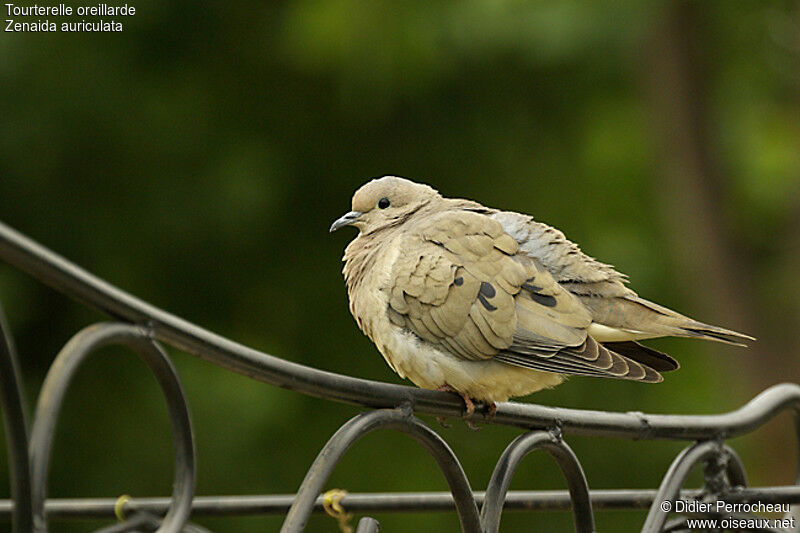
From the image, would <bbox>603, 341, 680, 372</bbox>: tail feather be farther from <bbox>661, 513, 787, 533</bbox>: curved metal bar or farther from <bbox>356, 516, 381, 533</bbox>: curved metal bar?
<bbox>356, 516, 381, 533</bbox>: curved metal bar

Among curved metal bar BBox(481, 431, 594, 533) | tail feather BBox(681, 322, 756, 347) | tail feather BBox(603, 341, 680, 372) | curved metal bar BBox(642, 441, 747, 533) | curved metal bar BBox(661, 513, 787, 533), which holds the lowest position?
curved metal bar BBox(661, 513, 787, 533)

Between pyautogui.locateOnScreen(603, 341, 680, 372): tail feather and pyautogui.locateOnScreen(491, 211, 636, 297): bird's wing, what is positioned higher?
pyautogui.locateOnScreen(491, 211, 636, 297): bird's wing

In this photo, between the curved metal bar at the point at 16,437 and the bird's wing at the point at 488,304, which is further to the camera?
the bird's wing at the point at 488,304

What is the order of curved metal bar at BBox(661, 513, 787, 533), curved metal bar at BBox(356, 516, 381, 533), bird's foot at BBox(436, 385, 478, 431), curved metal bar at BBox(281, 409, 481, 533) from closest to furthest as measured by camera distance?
curved metal bar at BBox(281, 409, 481, 533) → curved metal bar at BBox(356, 516, 381, 533) → bird's foot at BBox(436, 385, 478, 431) → curved metal bar at BBox(661, 513, 787, 533)

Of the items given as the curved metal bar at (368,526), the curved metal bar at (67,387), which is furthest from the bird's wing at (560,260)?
the curved metal bar at (67,387)

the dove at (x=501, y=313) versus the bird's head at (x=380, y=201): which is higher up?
the bird's head at (x=380, y=201)

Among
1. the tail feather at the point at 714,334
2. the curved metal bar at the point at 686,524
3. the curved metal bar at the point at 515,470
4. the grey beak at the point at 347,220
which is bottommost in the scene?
the curved metal bar at the point at 686,524

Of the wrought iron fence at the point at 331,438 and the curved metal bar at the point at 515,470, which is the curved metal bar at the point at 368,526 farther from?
the curved metal bar at the point at 515,470

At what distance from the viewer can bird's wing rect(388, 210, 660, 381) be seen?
7.43 feet

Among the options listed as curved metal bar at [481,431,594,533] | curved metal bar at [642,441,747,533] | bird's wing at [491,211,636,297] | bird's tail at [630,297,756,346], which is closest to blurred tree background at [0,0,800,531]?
bird's wing at [491,211,636,297]

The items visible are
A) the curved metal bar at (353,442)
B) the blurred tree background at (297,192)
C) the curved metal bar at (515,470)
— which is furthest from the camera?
the blurred tree background at (297,192)

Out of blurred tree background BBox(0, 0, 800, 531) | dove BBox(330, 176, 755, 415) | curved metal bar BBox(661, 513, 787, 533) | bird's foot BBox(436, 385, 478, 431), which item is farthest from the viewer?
blurred tree background BBox(0, 0, 800, 531)

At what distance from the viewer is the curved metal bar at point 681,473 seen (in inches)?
72.2

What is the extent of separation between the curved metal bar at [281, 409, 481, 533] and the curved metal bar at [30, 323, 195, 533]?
202 mm
